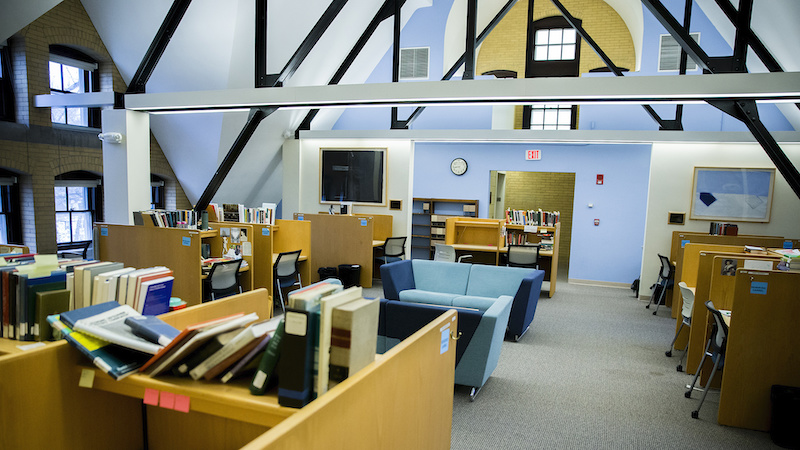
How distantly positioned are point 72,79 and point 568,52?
9.81 metres

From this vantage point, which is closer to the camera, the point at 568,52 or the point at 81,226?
the point at 81,226

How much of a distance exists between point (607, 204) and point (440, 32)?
5341 mm

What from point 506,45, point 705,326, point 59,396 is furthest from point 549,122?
point 59,396

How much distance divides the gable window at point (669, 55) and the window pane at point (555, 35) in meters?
2.00

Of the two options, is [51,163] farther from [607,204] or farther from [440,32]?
[607,204]

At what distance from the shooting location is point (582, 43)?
9719 millimetres

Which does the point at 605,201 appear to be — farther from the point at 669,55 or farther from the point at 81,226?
the point at 81,226

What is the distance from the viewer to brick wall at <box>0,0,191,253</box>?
7.29 meters

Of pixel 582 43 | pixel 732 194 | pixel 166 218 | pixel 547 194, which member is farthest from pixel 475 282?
pixel 547 194

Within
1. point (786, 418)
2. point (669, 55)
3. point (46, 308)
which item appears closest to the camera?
point (46, 308)

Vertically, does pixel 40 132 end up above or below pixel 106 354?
above

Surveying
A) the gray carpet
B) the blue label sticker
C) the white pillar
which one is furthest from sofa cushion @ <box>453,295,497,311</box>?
the white pillar

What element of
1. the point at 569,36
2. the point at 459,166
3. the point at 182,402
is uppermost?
the point at 569,36

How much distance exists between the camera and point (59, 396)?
5.48 ft
